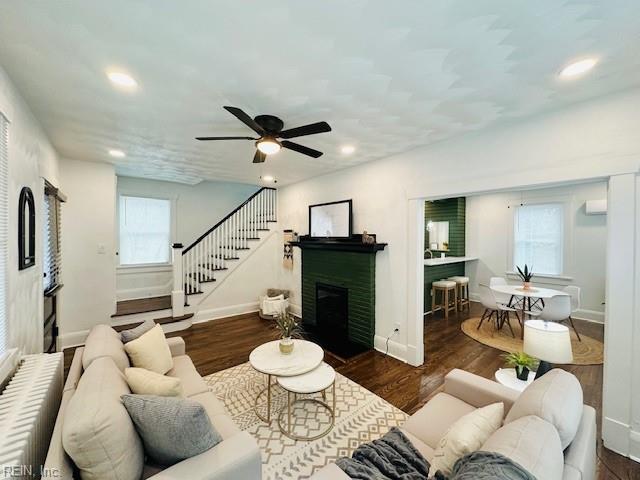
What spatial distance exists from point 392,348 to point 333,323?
1.17 m

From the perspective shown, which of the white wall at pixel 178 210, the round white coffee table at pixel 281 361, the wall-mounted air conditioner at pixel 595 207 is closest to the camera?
the round white coffee table at pixel 281 361

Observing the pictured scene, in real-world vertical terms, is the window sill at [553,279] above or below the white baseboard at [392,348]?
above

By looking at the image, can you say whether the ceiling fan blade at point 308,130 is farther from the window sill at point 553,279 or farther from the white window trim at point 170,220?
the window sill at point 553,279

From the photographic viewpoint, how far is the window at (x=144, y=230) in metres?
5.20

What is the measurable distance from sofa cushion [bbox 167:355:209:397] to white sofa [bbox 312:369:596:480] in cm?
134

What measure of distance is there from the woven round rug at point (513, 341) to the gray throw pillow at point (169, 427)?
4035 mm

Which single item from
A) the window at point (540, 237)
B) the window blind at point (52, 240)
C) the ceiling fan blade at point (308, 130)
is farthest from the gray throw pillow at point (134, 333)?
the window at point (540, 237)

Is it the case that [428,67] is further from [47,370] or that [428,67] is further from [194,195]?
[194,195]

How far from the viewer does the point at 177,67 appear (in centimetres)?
171

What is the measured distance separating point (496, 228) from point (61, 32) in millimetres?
7328

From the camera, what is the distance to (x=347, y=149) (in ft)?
10.8

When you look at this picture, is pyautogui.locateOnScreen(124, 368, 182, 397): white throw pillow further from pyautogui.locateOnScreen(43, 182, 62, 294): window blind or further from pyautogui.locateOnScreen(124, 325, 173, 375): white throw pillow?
pyautogui.locateOnScreen(43, 182, 62, 294): window blind

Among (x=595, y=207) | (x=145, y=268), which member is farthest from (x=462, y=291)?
(x=145, y=268)

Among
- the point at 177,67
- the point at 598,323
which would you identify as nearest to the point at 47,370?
the point at 177,67
